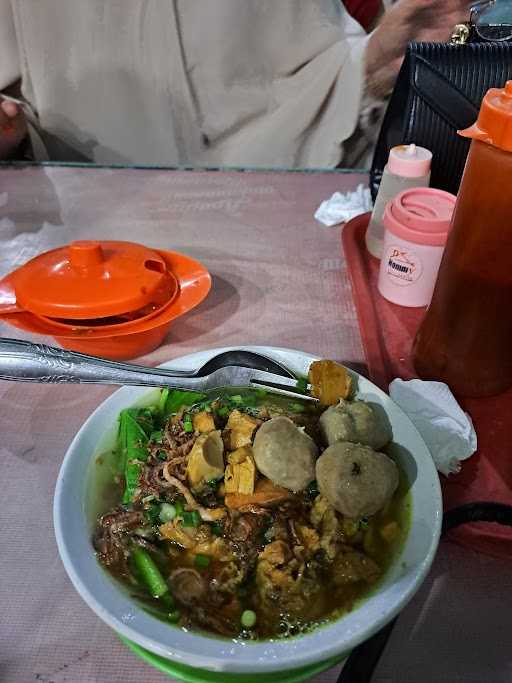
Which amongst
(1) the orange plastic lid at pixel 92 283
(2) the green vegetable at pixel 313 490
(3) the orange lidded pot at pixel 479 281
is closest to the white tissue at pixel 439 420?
(3) the orange lidded pot at pixel 479 281

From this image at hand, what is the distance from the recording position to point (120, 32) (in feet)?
5.10

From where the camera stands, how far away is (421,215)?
0.94 meters

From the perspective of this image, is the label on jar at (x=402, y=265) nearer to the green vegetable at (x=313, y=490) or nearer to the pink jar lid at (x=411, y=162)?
the pink jar lid at (x=411, y=162)

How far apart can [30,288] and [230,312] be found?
1.17 ft

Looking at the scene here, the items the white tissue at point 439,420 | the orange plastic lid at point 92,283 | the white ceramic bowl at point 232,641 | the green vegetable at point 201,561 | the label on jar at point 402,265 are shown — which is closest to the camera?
the white ceramic bowl at point 232,641

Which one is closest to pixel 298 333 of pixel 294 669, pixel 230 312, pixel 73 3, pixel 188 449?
pixel 230 312

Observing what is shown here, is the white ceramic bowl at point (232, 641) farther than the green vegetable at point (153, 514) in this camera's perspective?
No

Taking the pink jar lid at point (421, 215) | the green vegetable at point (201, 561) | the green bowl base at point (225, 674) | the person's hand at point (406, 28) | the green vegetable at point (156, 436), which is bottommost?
the green bowl base at point (225, 674)

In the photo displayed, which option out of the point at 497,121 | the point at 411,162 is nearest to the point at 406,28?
the point at 411,162

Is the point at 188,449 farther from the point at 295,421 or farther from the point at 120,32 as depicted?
the point at 120,32

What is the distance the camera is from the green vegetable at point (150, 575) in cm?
54

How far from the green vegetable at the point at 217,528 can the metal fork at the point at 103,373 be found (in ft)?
0.60

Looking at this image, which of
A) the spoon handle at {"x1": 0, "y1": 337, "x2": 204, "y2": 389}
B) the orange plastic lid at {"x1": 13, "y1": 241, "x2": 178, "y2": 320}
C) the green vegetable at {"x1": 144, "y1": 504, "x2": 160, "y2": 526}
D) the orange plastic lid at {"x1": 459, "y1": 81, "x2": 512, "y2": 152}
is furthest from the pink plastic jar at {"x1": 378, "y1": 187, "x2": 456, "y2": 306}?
the green vegetable at {"x1": 144, "y1": 504, "x2": 160, "y2": 526}

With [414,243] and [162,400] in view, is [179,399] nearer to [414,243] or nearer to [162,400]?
[162,400]
